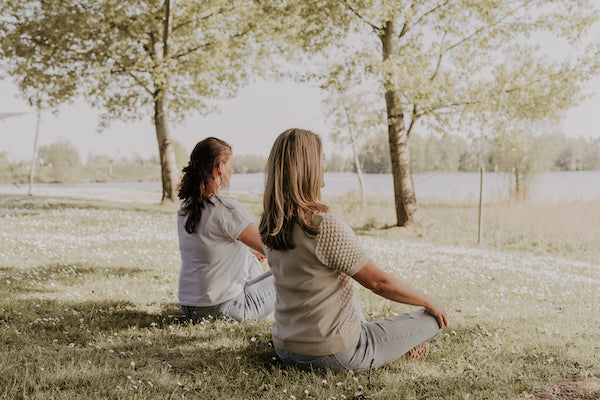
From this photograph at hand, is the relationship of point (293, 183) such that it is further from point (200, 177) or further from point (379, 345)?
point (200, 177)

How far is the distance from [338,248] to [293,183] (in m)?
0.56

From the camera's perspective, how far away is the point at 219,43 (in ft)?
68.6

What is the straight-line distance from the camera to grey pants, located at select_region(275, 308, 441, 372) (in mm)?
3895

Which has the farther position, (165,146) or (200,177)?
(165,146)

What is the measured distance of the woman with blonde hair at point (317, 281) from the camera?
3.47 meters

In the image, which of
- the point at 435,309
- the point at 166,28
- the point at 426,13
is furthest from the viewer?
the point at 166,28

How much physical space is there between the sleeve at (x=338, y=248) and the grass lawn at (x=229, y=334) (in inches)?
40.2

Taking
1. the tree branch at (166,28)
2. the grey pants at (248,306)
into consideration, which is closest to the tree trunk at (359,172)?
the tree branch at (166,28)

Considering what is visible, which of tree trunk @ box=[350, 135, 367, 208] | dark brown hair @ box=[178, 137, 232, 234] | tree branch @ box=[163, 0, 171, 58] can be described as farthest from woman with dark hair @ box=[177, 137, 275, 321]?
tree trunk @ box=[350, 135, 367, 208]

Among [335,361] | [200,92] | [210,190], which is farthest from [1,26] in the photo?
[335,361]

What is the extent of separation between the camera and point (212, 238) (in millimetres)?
4961

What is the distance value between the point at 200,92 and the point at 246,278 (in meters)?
19.0

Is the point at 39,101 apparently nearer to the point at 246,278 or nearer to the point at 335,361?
the point at 246,278

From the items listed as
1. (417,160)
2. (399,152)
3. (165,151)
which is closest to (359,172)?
(417,160)
